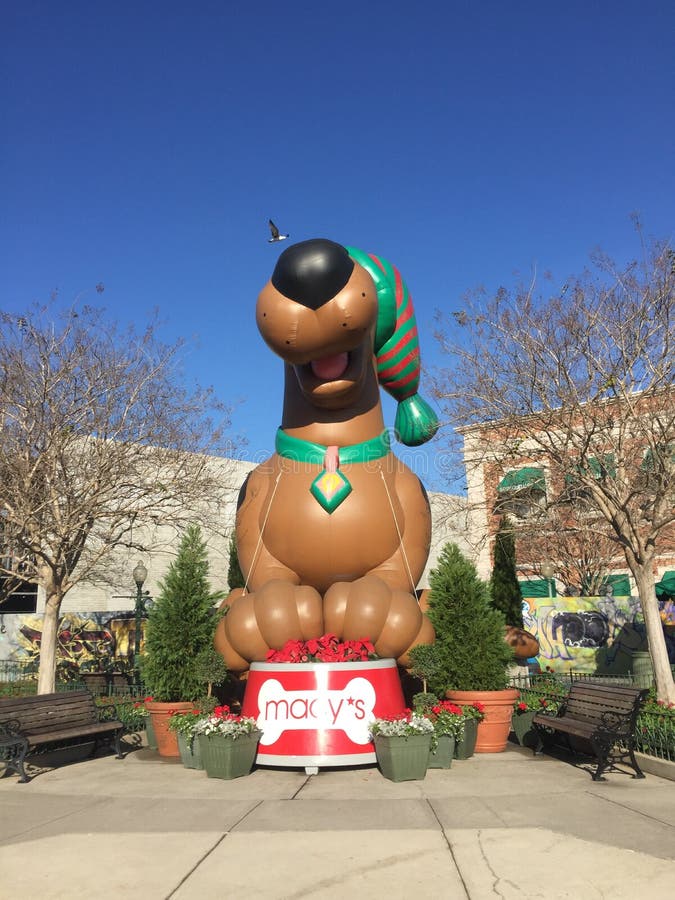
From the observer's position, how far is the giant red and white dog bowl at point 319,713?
714cm

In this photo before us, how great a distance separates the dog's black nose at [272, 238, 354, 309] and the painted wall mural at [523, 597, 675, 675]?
1526 centimetres

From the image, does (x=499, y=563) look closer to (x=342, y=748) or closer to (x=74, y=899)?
(x=342, y=748)

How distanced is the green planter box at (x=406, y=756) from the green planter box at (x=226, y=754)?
140cm

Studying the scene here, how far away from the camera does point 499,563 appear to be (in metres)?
19.0

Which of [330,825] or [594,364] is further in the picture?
[594,364]

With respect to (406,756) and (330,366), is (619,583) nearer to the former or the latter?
(330,366)

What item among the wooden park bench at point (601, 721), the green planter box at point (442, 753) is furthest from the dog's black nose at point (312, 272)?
the wooden park bench at point (601, 721)

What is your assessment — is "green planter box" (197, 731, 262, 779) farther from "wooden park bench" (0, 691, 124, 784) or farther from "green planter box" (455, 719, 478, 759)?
"green planter box" (455, 719, 478, 759)

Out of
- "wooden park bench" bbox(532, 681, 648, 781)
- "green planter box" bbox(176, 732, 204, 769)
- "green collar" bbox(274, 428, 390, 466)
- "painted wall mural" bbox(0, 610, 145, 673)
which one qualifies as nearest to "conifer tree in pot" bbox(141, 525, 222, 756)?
"green planter box" bbox(176, 732, 204, 769)

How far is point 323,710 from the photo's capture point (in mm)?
7191

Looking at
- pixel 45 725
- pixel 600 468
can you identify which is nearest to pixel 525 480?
pixel 600 468

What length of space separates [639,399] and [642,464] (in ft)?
4.63

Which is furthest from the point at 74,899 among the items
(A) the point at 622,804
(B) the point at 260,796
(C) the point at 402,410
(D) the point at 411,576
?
(C) the point at 402,410

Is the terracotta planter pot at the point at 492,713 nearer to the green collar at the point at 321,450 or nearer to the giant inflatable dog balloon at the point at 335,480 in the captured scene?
the giant inflatable dog balloon at the point at 335,480
